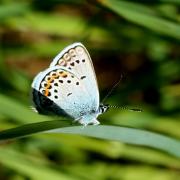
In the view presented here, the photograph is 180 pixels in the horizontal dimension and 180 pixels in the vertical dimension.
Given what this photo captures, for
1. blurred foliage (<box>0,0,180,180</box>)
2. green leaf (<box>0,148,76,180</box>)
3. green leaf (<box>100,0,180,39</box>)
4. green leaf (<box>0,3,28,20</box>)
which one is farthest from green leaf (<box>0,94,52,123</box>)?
green leaf (<box>100,0,180,39</box>)

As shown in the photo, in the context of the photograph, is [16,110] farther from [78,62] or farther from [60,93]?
[78,62]

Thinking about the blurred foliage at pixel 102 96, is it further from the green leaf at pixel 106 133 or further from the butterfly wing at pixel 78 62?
the green leaf at pixel 106 133

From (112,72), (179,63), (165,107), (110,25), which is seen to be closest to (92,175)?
(165,107)

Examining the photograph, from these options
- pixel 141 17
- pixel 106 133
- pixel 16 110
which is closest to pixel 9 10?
pixel 16 110

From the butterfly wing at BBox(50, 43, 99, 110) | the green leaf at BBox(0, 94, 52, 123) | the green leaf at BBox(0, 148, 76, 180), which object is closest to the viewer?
the butterfly wing at BBox(50, 43, 99, 110)

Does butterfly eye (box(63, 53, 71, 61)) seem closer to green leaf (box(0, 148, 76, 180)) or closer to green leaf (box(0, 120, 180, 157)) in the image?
green leaf (box(0, 120, 180, 157))

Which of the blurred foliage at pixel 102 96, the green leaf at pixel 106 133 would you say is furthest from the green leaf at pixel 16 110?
the green leaf at pixel 106 133

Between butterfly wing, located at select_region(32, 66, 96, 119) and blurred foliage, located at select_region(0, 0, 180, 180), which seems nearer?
butterfly wing, located at select_region(32, 66, 96, 119)
